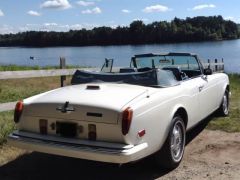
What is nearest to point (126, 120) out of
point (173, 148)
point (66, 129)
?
point (66, 129)

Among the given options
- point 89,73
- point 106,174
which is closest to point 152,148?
point 106,174

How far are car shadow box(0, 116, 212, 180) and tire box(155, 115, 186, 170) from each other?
15 cm

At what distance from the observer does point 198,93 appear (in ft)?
20.8

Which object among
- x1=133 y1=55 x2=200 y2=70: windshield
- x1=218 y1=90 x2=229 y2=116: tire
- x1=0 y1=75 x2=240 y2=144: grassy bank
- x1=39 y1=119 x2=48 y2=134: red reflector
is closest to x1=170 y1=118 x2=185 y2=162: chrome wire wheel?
x1=39 y1=119 x2=48 y2=134: red reflector

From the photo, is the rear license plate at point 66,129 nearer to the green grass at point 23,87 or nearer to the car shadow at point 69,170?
the car shadow at point 69,170

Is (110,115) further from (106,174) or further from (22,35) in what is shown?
(22,35)

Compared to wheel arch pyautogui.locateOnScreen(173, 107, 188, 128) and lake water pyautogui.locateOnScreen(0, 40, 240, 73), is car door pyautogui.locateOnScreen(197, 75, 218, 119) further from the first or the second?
lake water pyautogui.locateOnScreen(0, 40, 240, 73)

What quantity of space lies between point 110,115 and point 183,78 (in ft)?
6.94

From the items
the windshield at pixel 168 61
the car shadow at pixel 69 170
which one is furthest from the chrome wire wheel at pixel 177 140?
the windshield at pixel 168 61

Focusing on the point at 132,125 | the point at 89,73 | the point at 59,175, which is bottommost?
the point at 59,175

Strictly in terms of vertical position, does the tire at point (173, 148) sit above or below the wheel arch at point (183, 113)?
below

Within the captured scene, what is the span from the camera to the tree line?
10138cm

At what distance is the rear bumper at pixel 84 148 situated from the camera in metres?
4.33

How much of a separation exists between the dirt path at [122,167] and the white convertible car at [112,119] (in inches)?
9.7
